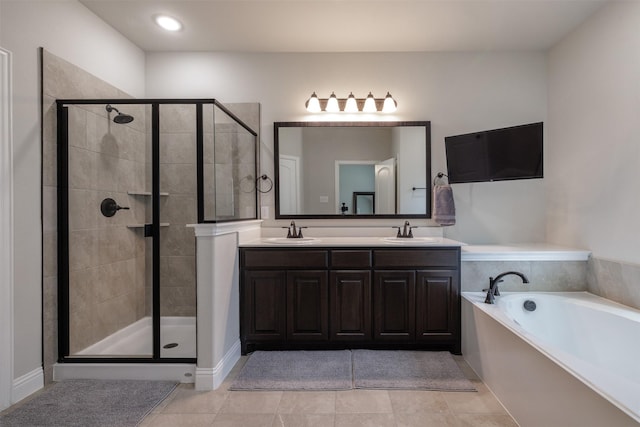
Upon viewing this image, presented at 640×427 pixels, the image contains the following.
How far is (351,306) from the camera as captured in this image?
8.15 feet

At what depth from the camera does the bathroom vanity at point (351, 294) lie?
8.06 ft

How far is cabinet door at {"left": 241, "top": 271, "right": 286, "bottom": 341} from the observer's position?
2.50m

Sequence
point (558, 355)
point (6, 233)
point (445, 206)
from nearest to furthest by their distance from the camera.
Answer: point (558, 355) < point (6, 233) < point (445, 206)

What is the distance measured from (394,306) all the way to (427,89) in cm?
201

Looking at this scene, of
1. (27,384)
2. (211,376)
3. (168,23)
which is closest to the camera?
(27,384)

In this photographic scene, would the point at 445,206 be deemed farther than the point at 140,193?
Yes

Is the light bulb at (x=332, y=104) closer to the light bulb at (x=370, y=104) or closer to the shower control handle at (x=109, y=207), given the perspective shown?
the light bulb at (x=370, y=104)

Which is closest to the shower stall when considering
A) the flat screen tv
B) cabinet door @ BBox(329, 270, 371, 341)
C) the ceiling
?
the ceiling

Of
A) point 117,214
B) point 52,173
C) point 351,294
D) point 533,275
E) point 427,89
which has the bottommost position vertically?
point 351,294

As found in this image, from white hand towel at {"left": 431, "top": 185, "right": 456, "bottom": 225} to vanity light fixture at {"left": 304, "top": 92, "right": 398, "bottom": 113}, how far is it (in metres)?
0.87

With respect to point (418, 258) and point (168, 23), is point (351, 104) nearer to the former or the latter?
point (418, 258)

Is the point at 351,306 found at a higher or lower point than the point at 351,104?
lower

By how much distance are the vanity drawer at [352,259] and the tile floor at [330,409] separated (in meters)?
0.86

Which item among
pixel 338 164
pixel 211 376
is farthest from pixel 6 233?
pixel 338 164
